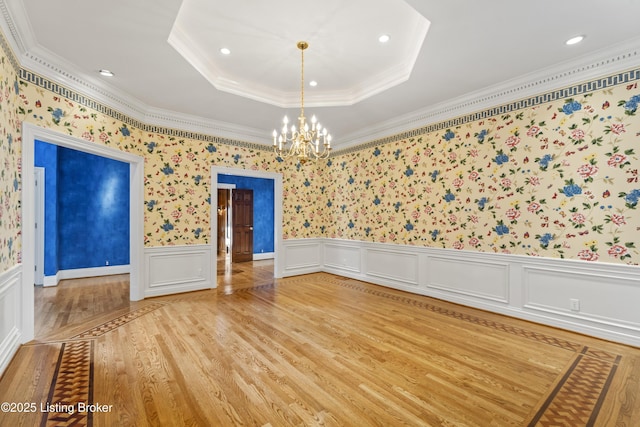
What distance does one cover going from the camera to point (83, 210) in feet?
20.0

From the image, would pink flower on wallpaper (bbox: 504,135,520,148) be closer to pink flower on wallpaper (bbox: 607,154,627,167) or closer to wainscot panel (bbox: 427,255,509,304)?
pink flower on wallpaper (bbox: 607,154,627,167)

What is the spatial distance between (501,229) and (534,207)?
469 mm

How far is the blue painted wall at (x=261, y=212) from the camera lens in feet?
29.3

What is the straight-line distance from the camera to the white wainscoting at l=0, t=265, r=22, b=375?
2.46 metres

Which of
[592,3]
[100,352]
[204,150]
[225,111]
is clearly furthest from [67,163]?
[592,3]

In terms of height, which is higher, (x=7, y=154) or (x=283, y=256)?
(x=7, y=154)

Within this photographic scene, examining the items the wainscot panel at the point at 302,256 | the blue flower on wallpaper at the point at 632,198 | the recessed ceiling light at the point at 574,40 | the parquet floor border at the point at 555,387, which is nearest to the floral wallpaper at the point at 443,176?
the blue flower on wallpaper at the point at 632,198

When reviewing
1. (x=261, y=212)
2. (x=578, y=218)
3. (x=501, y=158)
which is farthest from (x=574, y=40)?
(x=261, y=212)

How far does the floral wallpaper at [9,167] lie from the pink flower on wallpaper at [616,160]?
5.77 metres

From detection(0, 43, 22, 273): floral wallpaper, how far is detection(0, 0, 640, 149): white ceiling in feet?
1.26

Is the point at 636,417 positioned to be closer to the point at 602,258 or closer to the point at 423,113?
the point at 602,258

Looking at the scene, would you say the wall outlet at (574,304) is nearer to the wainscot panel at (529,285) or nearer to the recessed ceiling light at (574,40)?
the wainscot panel at (529,285)

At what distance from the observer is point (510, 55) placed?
10.3 ft

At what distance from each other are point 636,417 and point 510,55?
329cm
